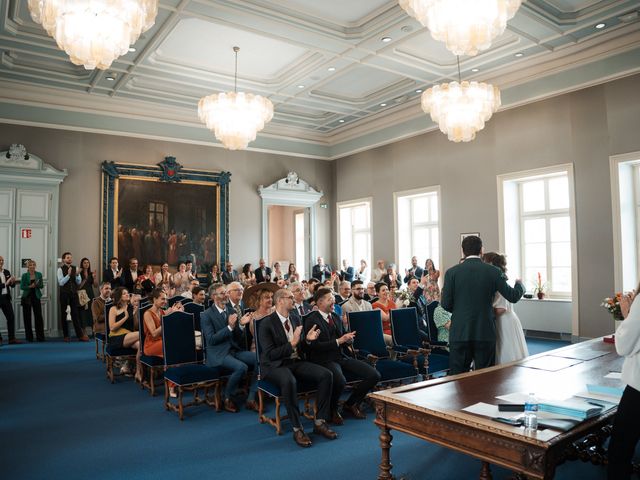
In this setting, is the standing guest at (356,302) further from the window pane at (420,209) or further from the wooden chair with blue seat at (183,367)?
the window pane at (420,209)

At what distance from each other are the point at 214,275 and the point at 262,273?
121 cm

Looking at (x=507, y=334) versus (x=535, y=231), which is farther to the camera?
(x=535, y=231)

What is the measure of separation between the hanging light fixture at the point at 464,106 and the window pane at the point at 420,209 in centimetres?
445

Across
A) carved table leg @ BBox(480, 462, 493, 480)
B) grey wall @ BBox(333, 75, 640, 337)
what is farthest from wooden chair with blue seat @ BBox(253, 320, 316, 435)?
grey wall @ BBox(333, 75, 640, 337)

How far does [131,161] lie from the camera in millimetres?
11727

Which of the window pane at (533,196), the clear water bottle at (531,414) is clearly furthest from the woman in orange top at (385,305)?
the window pane at (533,196)

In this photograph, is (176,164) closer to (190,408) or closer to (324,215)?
(324,215)

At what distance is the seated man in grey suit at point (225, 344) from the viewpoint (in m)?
5.28

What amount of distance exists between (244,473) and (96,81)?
29.4ft

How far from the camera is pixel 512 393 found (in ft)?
9.58

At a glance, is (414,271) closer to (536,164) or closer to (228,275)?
(536,164)

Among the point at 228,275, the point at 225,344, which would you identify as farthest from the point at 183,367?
the point at 228,275

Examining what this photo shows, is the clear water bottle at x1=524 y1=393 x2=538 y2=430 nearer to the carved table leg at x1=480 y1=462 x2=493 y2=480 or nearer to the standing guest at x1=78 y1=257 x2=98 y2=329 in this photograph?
the carved table leg at x1=480 y1=462 x2=493 y2=480

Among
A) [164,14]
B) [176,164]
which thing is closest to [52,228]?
[176,164]
